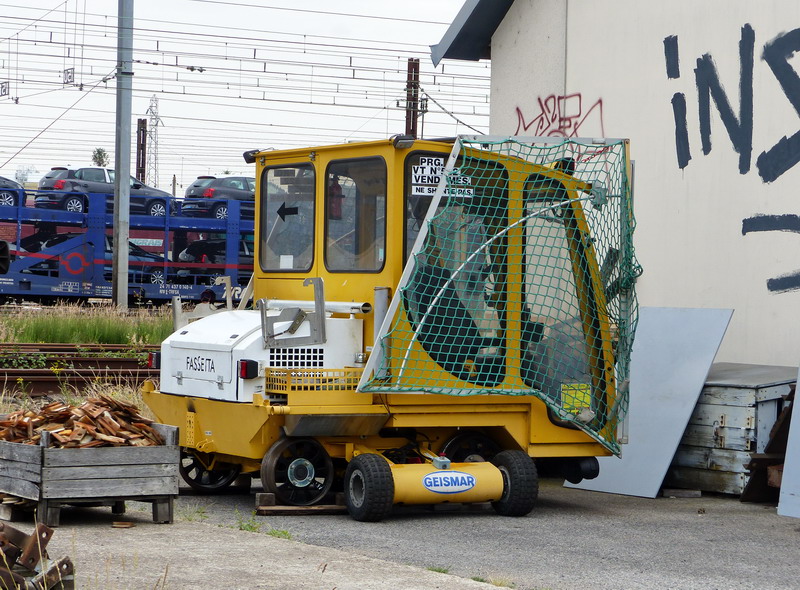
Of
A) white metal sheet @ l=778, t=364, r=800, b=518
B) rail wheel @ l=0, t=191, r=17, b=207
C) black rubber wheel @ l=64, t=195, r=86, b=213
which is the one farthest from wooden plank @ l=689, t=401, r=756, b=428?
black rubber wheel @ l=64, t=195, r=86, b=213

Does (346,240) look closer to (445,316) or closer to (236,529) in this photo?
(445,316)

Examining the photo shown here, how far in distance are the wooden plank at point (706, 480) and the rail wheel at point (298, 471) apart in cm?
318

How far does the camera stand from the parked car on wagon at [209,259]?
Answer: 32219 mm

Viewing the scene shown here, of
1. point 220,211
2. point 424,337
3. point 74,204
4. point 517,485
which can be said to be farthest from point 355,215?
point 220,211

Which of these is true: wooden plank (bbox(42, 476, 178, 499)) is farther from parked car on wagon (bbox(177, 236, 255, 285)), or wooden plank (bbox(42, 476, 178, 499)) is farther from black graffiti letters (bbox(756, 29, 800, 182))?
parked car on wagon (bbox(177, 236, 255, 285))

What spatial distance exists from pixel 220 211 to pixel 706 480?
24.8 m

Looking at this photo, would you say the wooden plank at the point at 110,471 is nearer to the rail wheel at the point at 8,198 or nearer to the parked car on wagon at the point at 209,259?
the rail wheel at the point at 8,198

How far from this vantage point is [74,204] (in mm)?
30812

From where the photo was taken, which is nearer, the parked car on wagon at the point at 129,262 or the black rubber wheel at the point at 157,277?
the parked car on wagon at the point at 129,262

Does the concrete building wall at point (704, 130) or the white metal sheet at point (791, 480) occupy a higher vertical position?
the concrete building wall at point (704, 130)

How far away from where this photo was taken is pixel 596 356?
8562 millimetres

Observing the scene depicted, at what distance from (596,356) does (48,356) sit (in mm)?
9175

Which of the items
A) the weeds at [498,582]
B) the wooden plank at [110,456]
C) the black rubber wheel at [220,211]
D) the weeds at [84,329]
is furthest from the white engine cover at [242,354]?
the black rubber wheel at [220,211]

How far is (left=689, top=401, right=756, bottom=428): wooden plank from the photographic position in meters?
9.23
